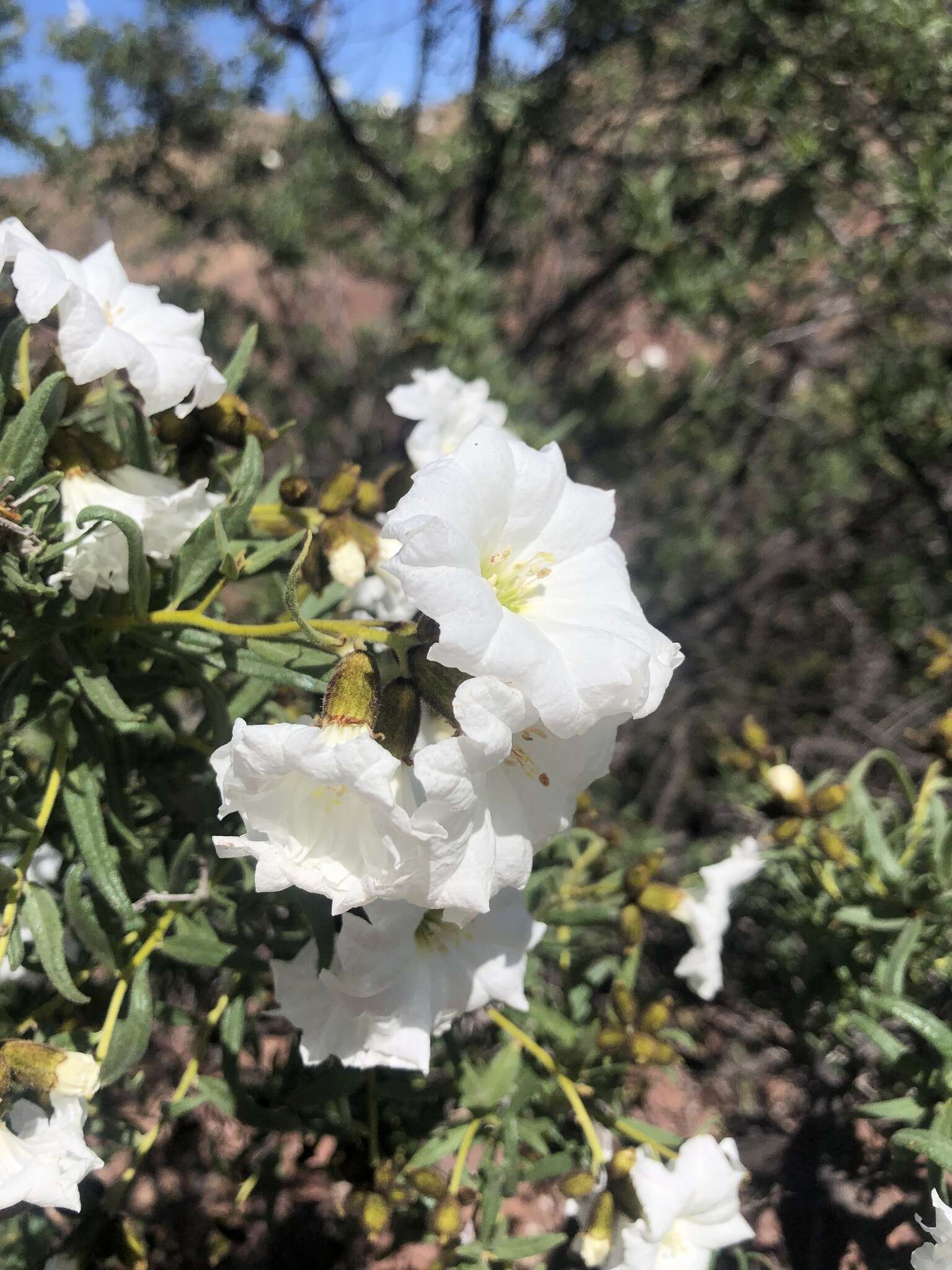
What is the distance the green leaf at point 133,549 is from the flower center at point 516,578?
19.4 inches

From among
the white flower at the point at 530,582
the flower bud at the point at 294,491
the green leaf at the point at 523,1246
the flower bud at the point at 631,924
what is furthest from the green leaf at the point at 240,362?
the green leaf at the point at 523,1246

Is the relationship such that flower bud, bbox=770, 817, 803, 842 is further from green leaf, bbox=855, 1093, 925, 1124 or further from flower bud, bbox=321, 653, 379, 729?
flower bud, bbox=321, 653, 379, 729

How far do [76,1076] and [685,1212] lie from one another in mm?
1034

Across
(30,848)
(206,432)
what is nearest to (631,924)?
(30,848)

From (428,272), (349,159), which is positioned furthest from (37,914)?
(349,159)

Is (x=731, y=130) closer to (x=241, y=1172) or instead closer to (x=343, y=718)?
(x=343, y=718)

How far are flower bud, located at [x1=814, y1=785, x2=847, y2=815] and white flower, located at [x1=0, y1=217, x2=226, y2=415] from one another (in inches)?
62.1

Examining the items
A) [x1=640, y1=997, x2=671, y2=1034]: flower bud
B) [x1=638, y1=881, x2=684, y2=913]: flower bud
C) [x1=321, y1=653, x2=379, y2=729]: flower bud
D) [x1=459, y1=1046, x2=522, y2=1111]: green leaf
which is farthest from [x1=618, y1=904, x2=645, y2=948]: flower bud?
[x1=321, y1=653, x2=379, y2=729]: flower bud

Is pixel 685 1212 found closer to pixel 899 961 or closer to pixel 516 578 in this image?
pixel 899 961

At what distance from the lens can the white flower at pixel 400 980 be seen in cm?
120

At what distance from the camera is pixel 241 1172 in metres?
2.20

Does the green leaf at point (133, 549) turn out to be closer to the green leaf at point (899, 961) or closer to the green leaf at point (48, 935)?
the green leaf at point (48, 935)

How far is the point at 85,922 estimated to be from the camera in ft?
4.52

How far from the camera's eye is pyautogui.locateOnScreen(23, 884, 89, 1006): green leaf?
1274 millimetres
